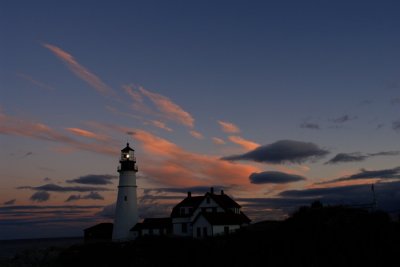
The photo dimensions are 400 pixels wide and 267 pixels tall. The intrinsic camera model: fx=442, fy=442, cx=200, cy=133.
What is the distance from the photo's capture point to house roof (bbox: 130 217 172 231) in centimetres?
5759

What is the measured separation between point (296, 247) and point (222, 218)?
22760mm

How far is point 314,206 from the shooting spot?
125ft

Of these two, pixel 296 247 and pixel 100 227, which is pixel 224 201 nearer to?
pixel 100 227

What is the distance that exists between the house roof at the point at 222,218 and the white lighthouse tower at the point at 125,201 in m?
10.6

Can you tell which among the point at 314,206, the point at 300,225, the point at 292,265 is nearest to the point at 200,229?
the point at 314,206

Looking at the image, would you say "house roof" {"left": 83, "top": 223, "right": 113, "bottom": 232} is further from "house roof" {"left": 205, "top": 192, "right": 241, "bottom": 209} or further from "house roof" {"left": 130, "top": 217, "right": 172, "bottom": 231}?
"house roof" {"left": 205, "top": 192, "right": 241, "bottom": 209}

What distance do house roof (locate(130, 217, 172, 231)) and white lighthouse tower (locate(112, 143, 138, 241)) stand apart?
103 centimetres

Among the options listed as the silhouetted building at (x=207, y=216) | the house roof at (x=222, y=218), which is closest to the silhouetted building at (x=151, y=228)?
the silhouetted building at (x=207, y=216)

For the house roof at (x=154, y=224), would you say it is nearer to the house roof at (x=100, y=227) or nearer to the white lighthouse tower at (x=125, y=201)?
the white lighthouse tower at (x=125, y=201)

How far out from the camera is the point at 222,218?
5128cm

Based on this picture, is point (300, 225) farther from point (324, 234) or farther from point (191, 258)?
point (191, 258)

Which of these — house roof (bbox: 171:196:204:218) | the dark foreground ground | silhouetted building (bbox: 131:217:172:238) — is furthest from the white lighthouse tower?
the dark foreground ground

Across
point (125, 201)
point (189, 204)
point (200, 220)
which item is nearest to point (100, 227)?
point (125, 201)

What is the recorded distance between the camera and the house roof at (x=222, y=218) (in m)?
50.2
